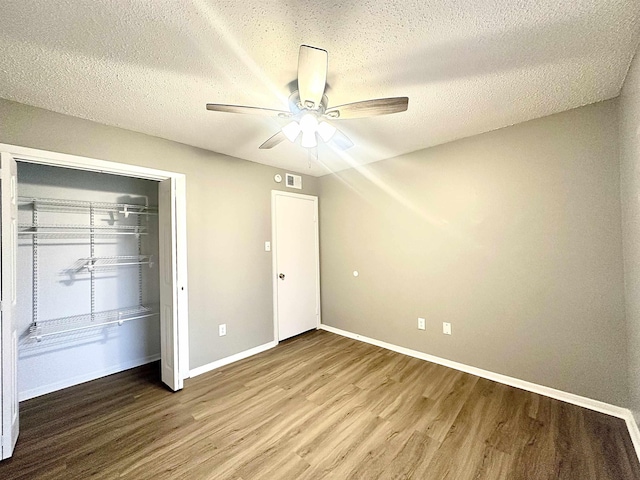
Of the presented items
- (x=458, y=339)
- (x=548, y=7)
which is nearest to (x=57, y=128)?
(x=548, y=7)

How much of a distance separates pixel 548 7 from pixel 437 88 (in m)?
0.64

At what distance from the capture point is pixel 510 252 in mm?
2324

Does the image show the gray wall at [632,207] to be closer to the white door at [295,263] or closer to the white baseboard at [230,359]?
the white door at [295,263]

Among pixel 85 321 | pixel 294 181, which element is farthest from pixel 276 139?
pixel 85 321

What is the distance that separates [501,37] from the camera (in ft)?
4.31

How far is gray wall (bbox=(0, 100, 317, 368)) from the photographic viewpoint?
6.56 feet

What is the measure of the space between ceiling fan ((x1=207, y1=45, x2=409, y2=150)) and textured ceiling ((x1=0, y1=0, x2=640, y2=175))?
8.4 inches

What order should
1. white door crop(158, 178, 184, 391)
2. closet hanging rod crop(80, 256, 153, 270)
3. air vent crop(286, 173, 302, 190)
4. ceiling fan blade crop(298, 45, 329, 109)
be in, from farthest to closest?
1. air vent crop(286, 173, 302, 190)
2. closet hanging rod crop(80, 256, 153, 270)
3. white door crop(158, 178, 184, 391)
4. ceiling fan blade crop(298, 45, 329, 109)

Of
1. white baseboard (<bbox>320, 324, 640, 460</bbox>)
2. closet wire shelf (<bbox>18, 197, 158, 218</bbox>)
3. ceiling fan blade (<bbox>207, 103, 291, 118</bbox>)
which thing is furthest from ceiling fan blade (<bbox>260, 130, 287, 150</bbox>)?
white baseboard (<bbox>320, 324, 640, 460</bbox>)

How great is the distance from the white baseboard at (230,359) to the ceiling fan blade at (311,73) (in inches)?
108

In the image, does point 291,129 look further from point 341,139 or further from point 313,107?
point 341,139

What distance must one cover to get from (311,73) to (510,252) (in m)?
2.31

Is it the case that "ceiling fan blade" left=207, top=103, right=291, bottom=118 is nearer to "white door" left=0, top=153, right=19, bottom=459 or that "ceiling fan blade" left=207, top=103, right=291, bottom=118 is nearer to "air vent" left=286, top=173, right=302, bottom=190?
"white door" left=0, top=153, right=19, bottom=459

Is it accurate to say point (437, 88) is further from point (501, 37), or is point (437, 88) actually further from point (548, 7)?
point (548, 7)
